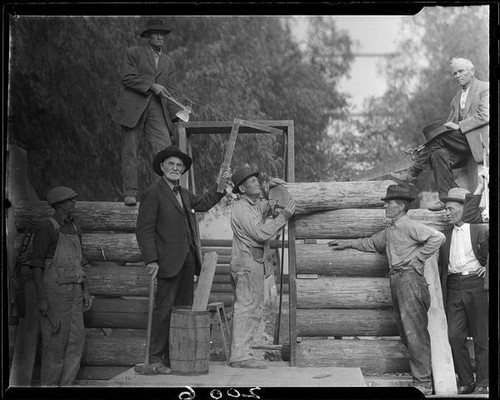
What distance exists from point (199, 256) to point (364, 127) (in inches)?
418

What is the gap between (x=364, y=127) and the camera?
1997cm

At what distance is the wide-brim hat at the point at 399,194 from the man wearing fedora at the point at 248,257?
1041mm

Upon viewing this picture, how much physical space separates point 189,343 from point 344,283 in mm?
2065

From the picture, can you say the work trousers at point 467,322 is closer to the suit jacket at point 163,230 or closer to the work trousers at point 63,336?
the suit jacket at point 163,230

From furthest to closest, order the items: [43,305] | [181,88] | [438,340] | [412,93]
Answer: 1. [412,93]
2. [181,88]
3. [43,305]
4. [438,340]

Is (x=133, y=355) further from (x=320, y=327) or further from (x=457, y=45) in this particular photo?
(x=457, y=45)

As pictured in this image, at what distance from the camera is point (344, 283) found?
10250 millimetres

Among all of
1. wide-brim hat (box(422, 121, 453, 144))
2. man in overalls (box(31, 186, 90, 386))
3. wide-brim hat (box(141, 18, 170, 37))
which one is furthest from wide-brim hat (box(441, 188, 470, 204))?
man in overalls (box(31, 186, 90, 386))

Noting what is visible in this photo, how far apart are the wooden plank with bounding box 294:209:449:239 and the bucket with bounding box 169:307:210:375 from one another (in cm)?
178

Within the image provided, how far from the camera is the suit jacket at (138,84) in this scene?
10562mm

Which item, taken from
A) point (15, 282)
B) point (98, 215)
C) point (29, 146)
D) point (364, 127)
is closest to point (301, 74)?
point (364, 127)

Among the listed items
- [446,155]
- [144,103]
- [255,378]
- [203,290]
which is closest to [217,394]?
[255,378]

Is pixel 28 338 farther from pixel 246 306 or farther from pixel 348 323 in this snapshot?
pixel 348 323

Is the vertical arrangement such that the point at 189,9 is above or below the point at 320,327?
above
